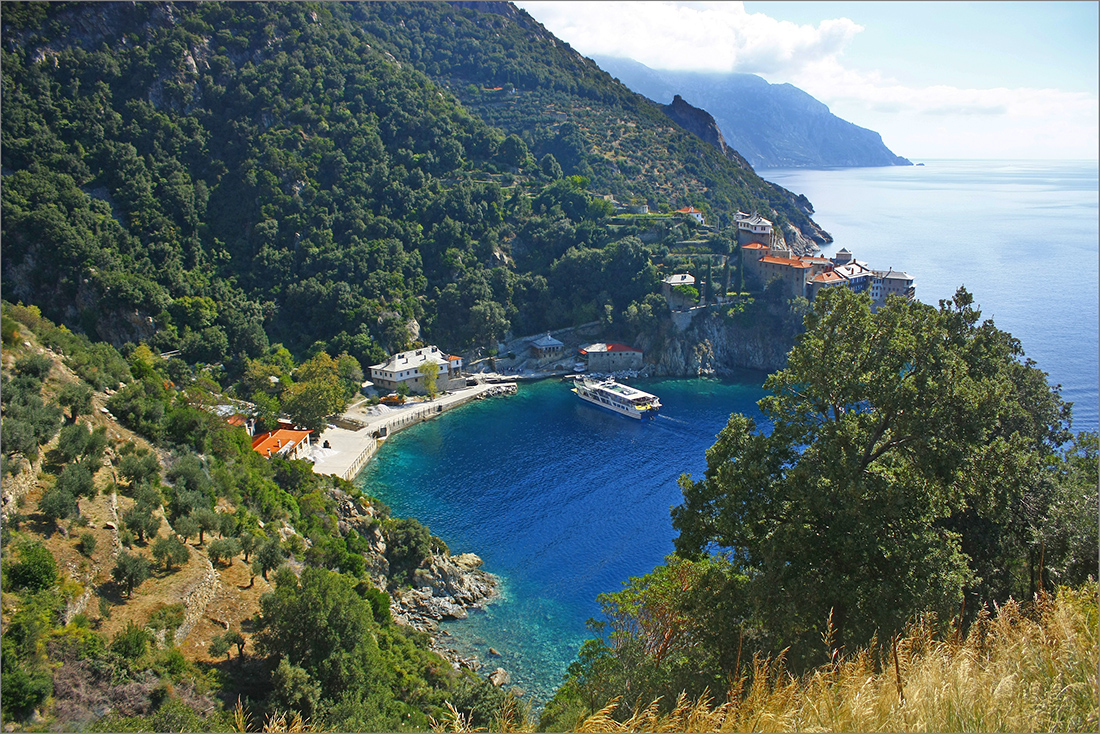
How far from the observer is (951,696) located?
597 centimetres

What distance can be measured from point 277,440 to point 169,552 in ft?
68.3

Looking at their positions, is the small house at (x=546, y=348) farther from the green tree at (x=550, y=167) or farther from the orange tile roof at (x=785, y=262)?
the green tree at (x=550, y=167)

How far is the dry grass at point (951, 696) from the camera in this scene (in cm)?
583

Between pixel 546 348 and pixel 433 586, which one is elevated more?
pixel 546 348

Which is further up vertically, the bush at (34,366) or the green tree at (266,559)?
the bush at (34,366)

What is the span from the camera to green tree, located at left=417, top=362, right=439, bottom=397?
166ft

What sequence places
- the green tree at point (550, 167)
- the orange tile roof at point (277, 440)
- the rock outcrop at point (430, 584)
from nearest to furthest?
the rock outcrop at point (430, 584), the orange tile roof at point (277, 440), the green tree at point (550, 167)

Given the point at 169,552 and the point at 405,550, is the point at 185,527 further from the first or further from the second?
the point at 405,550

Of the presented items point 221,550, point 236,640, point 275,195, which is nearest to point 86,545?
point 221,550

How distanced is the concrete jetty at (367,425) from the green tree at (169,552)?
61.2ft

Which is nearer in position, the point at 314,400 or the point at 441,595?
the point at 441,595

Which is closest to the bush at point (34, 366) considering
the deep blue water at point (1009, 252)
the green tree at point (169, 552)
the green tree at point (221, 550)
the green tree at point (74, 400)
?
the green tree at point (74, 400)

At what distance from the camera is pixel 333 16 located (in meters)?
78.5

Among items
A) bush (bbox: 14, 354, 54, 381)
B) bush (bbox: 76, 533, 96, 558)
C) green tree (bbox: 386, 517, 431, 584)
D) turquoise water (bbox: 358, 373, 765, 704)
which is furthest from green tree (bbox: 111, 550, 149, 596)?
green tree (bbox: 386, 517, 431, 584)
